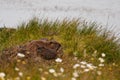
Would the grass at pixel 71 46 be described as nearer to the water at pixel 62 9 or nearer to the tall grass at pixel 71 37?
the tall grass at pixel 71 37

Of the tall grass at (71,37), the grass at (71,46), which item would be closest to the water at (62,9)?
the tall grass at (71,37)

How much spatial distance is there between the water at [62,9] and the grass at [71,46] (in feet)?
11.6

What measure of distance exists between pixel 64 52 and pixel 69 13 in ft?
28.4

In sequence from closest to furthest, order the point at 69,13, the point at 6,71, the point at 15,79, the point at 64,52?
the point at 15,79
the point at 6,71
the point at 64,52
the point at 69,13

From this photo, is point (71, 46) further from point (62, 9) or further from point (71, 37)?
point (62, 9)

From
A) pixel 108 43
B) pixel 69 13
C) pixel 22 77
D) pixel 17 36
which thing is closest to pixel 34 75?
pixel 22 77

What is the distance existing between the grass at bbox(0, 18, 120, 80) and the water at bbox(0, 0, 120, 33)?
11.6 feet

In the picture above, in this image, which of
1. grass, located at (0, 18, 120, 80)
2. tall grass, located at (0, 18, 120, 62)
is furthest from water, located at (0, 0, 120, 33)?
grass, located at (0, 18, 120, 80)

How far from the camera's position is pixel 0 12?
17.4 metres

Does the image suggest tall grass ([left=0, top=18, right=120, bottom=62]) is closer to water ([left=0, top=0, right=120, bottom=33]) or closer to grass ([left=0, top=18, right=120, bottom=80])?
grass ([left=0, top=18, right=120, bottom=80])

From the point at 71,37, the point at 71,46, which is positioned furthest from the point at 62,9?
the point at 71,46

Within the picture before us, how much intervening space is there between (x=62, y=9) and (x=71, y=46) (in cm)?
926

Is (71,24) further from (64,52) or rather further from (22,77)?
(22,77)

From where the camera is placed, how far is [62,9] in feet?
64.8
